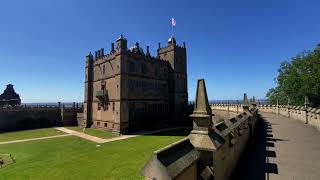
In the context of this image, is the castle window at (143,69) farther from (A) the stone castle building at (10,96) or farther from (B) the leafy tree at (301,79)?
(A) the stone castle building at (10,96)

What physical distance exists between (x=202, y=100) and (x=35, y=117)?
52911mm

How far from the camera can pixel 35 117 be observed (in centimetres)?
5109

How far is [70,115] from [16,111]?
10953 millimetres

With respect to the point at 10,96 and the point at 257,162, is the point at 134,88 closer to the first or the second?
the point at 257,162

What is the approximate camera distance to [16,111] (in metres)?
49.0

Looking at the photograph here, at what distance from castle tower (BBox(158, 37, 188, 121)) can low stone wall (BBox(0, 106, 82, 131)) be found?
2368cm

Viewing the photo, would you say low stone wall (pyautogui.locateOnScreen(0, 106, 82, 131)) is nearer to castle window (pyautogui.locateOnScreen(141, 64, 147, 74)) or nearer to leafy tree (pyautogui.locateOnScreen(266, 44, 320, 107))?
castle window (pyautogui.locateOnScreen(141, 64, 147, 74))

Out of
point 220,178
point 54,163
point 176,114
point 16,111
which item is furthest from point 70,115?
point 220,178

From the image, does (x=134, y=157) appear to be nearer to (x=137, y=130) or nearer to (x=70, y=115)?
(x=137, y=130)

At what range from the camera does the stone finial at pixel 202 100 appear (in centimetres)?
705

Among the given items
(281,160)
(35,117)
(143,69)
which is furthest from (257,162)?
(35,117)

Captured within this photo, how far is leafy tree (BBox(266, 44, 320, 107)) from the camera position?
44.3 m

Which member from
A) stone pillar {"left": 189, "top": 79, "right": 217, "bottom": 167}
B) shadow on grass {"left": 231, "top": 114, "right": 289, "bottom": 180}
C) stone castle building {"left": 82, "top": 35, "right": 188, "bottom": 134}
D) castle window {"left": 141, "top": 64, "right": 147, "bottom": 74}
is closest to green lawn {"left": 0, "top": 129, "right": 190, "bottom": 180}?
shadow on grass {"left": 231, "top": 114, "right": 289, "bottom": 180}

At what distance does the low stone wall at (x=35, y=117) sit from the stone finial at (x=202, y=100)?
51555 mm
